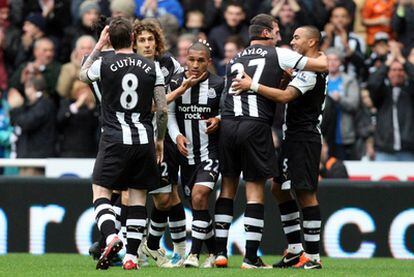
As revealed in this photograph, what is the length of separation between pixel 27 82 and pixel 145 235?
18.5 ft

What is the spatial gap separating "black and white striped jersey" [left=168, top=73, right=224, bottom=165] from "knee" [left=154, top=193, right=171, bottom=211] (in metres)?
0.45

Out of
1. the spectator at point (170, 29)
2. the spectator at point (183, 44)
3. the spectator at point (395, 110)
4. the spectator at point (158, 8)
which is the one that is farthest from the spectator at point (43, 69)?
the spectator at point (395, 110)

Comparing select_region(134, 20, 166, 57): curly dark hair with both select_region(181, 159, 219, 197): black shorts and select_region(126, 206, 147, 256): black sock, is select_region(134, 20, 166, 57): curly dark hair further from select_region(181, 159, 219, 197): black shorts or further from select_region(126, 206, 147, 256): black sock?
select_region(126, 206, 147, 256): black sock

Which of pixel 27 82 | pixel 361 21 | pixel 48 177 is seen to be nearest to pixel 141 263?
pixel 48 177

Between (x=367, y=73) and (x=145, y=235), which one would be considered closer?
(x=145, y=235)

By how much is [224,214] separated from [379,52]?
23.6ft

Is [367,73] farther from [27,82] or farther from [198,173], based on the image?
[198,173]

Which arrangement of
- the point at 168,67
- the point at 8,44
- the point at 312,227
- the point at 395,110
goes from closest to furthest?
the point at 312,227
the point at 168,67
the point at 395,110
the point at 8,44

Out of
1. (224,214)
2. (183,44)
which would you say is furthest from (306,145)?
(183,44)

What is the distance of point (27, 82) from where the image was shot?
19078 mm

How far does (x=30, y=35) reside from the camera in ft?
66.2

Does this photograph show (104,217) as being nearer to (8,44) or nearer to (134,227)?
(134,227)

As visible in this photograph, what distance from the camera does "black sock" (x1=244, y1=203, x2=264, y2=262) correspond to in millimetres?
12922

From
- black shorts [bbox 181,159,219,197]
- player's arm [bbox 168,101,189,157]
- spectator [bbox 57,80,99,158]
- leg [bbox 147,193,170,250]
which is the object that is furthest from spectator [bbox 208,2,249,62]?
leg [bbox 147,193,170,250]
